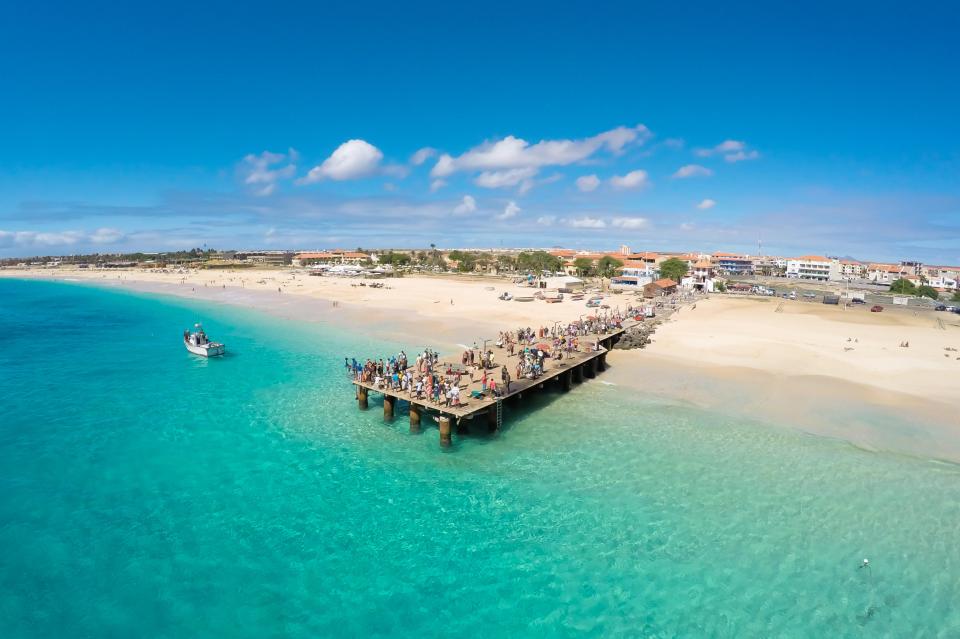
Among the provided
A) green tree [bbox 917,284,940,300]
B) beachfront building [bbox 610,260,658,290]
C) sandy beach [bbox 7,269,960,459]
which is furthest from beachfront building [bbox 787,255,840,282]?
sandy beach [bbox 7,269,960,459]

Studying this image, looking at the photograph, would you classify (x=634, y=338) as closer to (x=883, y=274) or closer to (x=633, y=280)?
(x=633, y=280)

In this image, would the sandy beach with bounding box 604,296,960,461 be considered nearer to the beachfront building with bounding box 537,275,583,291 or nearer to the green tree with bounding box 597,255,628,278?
the beachfront building with bounding box 537,275,583,291

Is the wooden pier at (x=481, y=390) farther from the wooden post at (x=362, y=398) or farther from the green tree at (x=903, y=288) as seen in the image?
the green tree at (x=903, y=288)

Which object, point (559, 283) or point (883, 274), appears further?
point (883, 274)

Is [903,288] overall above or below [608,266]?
below

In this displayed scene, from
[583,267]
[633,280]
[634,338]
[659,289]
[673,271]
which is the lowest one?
[634,338]

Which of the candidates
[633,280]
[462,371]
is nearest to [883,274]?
[633,280]

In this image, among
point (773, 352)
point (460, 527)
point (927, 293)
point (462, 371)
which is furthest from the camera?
point (927, 293)

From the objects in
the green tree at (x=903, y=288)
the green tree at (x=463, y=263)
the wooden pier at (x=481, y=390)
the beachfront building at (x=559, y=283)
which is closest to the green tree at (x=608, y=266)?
the beachfront building at (x=559, y=283)
